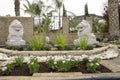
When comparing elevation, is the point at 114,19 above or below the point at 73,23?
above

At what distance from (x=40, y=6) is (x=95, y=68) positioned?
75.6ft

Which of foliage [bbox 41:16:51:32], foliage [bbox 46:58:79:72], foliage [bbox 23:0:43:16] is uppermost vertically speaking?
foliage [bbox 23:0:43:16]

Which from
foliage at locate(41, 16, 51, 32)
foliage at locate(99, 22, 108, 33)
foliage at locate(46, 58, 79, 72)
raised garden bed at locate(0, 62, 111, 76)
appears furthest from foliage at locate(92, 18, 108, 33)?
foliage at locate(46, 58, 79, 72)

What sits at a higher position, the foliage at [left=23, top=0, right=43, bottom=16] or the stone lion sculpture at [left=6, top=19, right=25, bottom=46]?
the foliage at [left=23, top=0, right=43, bottom=16]

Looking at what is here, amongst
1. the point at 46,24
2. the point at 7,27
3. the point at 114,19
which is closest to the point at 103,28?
the point at 114,19

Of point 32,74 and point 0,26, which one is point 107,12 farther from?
point 32,74

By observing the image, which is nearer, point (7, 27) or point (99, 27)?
point (7, 27)

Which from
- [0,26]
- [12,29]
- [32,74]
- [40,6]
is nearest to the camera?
[32,74]

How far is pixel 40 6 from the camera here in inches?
1140

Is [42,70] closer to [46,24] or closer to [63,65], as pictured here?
[63,65]

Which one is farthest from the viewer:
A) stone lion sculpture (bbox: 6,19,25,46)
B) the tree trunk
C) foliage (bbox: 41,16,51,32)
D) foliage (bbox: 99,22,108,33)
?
foliage (bbox: 99,22,108,33)

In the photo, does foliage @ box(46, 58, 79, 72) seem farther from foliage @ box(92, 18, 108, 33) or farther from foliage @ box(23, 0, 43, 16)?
foliage @ box(23, 0, 43, 16)

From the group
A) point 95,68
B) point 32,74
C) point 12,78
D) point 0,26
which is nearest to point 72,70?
point 95,68

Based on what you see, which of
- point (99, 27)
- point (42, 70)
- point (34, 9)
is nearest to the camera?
point (42, 70)
